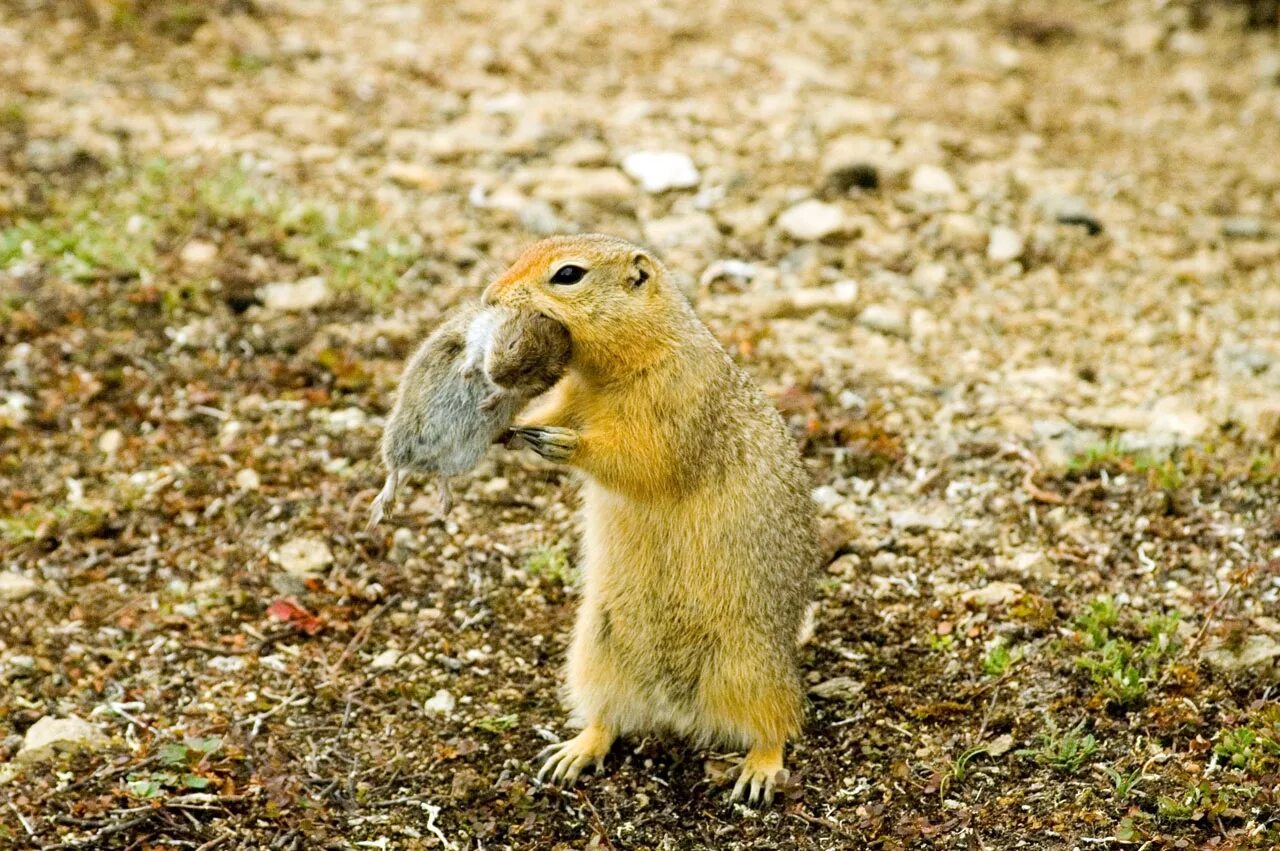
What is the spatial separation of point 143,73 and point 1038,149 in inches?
214

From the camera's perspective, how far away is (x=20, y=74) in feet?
29.5

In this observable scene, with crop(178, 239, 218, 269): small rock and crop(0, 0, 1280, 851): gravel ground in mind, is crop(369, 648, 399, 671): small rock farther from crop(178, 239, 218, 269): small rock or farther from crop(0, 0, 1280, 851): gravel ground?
crop(178, 239, 218, 269): small rock

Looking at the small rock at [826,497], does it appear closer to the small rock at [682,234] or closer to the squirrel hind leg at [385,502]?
the squirrel hind leg at [385,502]

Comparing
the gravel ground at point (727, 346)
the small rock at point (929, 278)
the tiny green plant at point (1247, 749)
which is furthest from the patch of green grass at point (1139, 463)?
the small rock at point (929, 278)

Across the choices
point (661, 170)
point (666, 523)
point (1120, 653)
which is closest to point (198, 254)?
point (661, 170)

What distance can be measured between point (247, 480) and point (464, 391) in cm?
171

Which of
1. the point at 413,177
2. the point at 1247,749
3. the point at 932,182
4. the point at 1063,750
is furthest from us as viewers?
the point at 932,182

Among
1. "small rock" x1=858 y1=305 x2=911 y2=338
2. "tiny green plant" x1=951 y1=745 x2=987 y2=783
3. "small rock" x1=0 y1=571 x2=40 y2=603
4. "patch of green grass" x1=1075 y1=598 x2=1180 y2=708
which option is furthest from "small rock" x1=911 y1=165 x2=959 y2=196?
"small rock" x1=0 y1=571 x2=40 y2=603

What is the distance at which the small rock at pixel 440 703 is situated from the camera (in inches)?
207

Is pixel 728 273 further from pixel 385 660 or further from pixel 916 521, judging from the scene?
pixel 385 660

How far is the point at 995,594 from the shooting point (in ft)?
18.5

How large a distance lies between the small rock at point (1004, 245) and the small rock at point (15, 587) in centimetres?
501

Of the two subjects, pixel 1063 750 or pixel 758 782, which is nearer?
pixel 1063 750

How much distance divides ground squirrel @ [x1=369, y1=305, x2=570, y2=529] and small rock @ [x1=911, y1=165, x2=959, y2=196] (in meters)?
4.04
